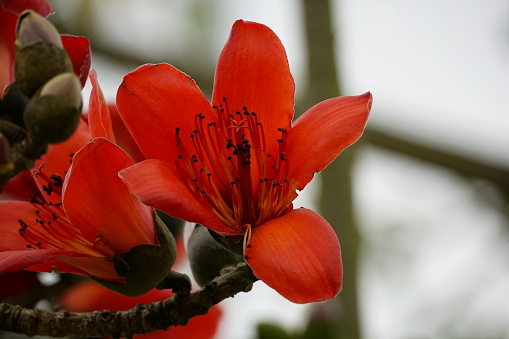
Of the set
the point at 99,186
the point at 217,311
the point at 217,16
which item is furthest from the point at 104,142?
the point at 217,16

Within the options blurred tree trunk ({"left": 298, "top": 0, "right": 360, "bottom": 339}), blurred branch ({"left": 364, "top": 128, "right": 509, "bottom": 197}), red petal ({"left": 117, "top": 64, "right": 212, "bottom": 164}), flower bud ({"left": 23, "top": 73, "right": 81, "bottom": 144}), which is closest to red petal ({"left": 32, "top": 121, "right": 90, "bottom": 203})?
red petal ({"left": 117, "top": 64, "right": 212, "bottom": 164})

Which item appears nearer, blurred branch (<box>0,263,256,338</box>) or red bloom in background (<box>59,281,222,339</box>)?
blurred branch (<box>0,263,256,338</box>)

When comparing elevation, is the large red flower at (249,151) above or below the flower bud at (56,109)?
below

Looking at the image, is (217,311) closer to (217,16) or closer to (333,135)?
(333,135)

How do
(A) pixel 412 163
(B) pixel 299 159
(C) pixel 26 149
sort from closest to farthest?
(C) pixel 26 149
(B) pixel 299 159
(A) pixel 412 163

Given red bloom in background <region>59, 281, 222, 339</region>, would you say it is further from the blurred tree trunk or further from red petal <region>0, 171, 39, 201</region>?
the blurred tree trunk

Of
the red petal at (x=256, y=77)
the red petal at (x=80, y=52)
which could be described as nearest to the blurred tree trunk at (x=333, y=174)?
the red petal at (x=256, y=77)

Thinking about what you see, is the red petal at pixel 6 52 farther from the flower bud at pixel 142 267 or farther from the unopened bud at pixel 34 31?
the flower bud at pixel 142 267
